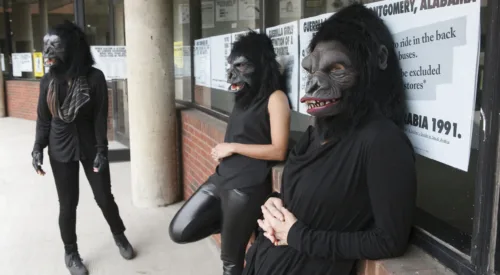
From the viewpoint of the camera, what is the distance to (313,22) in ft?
9.04

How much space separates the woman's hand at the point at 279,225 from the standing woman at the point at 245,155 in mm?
1003

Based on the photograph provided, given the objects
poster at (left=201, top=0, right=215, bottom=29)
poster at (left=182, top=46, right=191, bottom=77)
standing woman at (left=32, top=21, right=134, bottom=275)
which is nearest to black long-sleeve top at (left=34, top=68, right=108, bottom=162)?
standing woman at (left=32, top=21, right=134, bottom=275)

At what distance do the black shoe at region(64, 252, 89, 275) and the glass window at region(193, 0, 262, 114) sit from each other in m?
1.80

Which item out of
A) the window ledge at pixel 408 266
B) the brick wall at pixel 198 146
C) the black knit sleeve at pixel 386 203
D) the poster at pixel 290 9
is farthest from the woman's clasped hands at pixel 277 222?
the poster at pixel 290 9

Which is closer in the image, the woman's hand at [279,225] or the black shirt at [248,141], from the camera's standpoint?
the woman's hand at [279,225]

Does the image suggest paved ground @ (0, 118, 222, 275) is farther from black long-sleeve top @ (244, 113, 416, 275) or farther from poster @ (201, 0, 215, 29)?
black long-sleeve top @ (244, 113, 416, 275)

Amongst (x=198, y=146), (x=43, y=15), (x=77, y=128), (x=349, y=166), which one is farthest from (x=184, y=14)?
(x=43, y=15)

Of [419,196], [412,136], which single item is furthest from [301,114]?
[412,136]

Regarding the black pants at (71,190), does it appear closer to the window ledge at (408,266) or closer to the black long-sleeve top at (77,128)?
the black long-sleeve top at (77,128)

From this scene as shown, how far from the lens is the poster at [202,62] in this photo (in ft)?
16.6

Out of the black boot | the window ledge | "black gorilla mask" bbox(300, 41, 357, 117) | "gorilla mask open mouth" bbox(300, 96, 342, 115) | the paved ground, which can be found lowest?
the paved ground

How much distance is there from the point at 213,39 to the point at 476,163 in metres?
3.65

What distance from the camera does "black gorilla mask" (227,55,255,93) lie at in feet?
9.26

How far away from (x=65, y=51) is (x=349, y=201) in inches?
107
